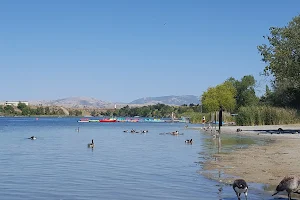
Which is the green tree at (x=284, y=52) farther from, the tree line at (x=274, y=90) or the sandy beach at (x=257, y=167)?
the sandy beach at (x=257, y=167)

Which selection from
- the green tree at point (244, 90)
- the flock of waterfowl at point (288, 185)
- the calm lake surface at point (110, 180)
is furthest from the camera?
the green tree at point (244, 90)

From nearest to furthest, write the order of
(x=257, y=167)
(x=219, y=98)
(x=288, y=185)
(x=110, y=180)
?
(x=288, y=185)
(x=110, y=180)
(x=257, y=167)
(x=219, y=98)

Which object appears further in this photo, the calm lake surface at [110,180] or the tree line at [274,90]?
the tree line at [274,90]

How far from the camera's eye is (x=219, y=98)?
111812 mm

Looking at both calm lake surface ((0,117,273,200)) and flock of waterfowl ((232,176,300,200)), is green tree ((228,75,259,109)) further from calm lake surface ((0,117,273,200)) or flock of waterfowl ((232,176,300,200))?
flock of waterfowl ((232,176,300,200))

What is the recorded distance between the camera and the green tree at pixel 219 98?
11151 centimetres

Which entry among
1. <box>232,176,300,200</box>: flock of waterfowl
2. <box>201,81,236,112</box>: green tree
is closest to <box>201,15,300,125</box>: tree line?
<box>201,81,236,112</box>: green tree

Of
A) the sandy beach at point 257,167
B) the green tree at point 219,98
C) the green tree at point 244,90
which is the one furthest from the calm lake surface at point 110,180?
the green tree at point 244,90

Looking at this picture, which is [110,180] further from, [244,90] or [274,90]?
[244,90]

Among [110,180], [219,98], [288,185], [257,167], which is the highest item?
[219,98]

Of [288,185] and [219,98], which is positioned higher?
[219,98]

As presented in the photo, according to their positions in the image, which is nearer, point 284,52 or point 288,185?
point 288,185

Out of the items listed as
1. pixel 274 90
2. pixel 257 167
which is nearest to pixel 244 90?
pixel 274 90

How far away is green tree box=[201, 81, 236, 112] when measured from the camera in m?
112
